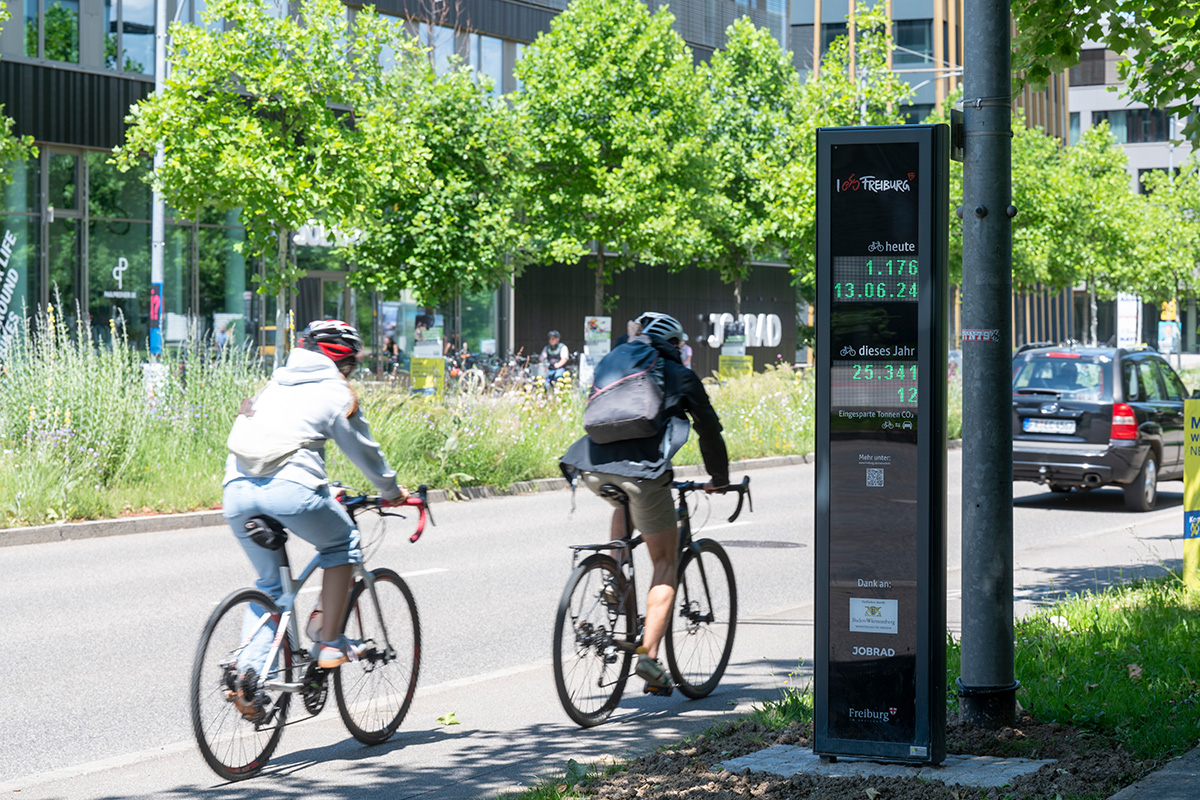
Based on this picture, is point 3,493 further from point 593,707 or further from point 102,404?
point 593,707

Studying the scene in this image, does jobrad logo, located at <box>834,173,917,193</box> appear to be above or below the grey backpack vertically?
above

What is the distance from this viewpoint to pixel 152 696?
6645mm

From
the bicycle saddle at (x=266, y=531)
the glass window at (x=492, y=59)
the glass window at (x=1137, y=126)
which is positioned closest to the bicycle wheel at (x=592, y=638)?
the bicycle saddle at (x=266, y=531)

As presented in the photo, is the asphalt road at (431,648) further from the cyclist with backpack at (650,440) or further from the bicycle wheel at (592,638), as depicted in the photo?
the cyclist with backpack at (650,440)

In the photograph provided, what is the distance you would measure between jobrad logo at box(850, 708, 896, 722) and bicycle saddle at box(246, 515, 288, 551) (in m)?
2.25

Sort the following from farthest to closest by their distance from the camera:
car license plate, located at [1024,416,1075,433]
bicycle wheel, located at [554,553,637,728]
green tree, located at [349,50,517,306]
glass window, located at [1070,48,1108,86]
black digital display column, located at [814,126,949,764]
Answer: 1. glass window, located at [1070,48,1108,86]
2. green tree, located at [349,50,517,306]
3. car license plate, located at [1024,416,1075,433]
4. bicycle wheel, located at [554,553,637,728]
5. black digital display column, located at [814,126,949,764]

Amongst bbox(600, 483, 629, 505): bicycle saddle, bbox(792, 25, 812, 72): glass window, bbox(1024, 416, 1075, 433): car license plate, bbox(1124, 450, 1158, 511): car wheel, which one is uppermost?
bbox(792, 25, 812, 72): glass window

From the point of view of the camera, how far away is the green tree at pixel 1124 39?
798cm

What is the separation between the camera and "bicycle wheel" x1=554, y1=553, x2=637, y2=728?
5.90m

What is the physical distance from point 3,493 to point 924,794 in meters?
10.2

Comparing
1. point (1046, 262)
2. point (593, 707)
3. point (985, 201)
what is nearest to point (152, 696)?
point (593, 707)

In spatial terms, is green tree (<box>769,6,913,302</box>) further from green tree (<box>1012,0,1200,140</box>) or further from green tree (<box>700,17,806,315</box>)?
green tree (<box>1012,0,1200,140</box>)

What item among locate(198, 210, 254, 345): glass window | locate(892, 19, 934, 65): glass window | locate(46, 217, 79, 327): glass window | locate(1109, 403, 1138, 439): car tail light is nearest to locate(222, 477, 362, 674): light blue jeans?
locate(1109, 403, 1138, 439): car tail light

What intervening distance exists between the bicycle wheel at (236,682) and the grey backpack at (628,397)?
63.2 inches
